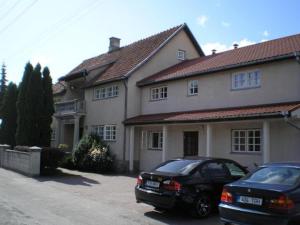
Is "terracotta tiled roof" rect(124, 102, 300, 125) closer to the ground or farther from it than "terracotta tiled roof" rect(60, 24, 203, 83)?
closer to the ground

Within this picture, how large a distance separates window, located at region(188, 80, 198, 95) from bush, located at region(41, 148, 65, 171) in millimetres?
7313

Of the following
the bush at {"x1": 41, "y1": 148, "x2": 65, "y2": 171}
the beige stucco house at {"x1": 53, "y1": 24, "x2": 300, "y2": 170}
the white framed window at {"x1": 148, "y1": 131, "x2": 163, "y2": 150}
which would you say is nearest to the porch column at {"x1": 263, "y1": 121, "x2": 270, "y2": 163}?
the beige stucco house at {"x1": 53, "y1": 24, "x2": 300, "y2": 170}

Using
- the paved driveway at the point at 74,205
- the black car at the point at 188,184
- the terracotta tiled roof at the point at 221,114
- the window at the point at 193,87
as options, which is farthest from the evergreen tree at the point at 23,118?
the black car at the point at 188,184

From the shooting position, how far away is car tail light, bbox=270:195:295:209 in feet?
22.5

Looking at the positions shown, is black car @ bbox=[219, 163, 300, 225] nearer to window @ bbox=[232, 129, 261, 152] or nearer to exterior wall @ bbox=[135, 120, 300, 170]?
exterior wall @ bbox=[135, 120, 300, 170]

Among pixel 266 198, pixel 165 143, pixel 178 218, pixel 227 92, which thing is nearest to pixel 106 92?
pixel 165 143

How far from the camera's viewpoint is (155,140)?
2347 centimetres

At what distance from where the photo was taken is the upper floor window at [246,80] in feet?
58.8

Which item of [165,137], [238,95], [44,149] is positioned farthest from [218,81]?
[44,149]

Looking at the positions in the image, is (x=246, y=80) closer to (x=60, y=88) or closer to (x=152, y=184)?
(x=152, y=184)

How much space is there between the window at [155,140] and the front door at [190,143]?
212 centimetres

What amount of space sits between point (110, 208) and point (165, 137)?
33.4 feet

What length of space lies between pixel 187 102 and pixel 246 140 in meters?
4.63

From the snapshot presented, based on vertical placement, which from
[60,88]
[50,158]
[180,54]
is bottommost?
[50,158]
